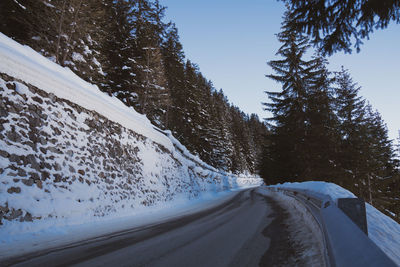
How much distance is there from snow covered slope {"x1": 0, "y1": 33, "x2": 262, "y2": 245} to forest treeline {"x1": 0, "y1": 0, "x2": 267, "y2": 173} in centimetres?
862

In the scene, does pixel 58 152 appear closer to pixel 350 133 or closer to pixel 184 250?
pixel 184 250

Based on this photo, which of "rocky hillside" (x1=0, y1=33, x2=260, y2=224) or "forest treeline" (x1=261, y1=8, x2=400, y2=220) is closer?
"rocky hillside" (x1=0, y1=33, x2=260, y2=224)

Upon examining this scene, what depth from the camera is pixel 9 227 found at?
4.51 metres

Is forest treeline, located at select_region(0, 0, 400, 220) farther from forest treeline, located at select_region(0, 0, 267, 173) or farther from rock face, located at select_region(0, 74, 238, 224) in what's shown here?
rock face, located at select_region(0, 74, 238, 224)

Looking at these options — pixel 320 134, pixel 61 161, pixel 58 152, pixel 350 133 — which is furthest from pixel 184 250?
pixel 350 133

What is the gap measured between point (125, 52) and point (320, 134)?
21.5 metres

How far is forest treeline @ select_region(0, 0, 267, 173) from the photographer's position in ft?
51.4

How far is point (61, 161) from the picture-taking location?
6695 millimetres

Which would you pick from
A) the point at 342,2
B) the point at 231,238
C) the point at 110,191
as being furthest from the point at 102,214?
the point at 342,2

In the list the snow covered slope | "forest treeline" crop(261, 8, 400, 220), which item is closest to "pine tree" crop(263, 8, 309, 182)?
"forest treeline" crop(261, 8, 400, 220)

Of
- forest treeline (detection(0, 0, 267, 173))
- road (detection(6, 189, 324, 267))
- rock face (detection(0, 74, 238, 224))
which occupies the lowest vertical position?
road (detection(6, 189, 324, 267))

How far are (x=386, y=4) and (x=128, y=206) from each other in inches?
398

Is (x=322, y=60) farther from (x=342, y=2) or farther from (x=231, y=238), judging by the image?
(x=231, y=238)

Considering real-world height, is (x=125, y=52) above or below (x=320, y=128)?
above
